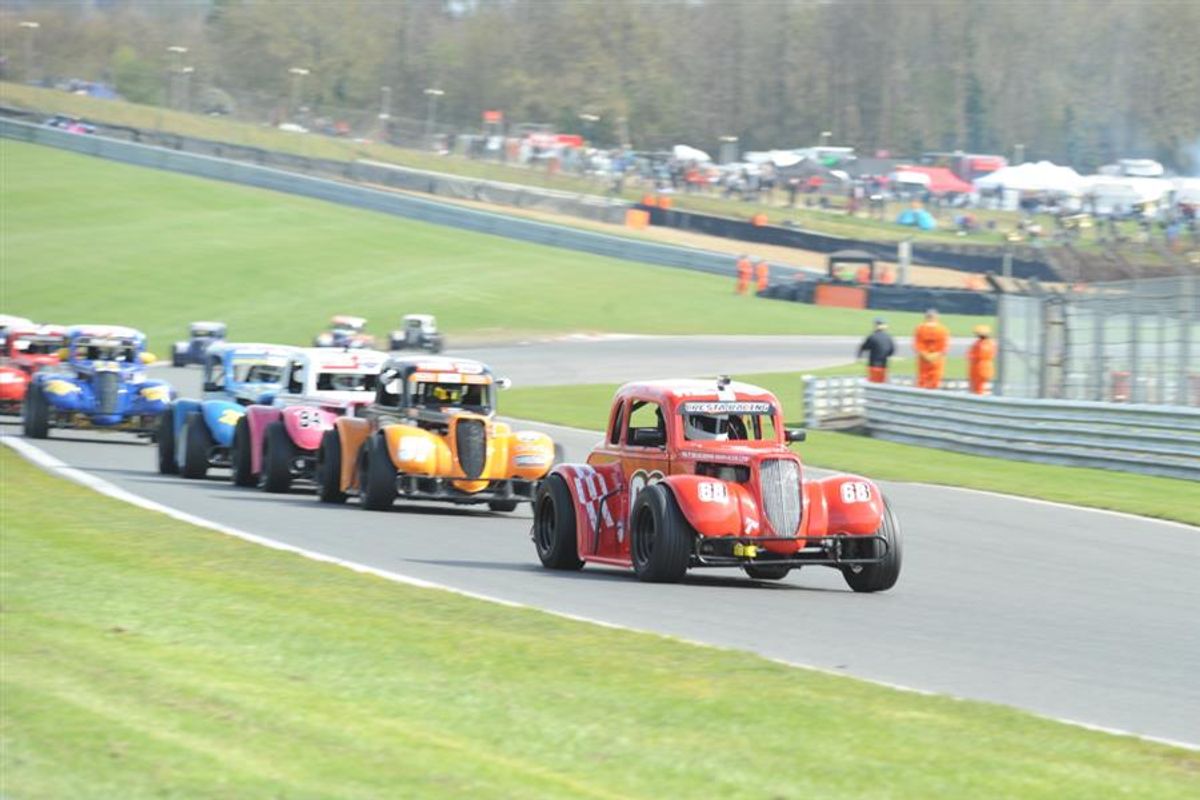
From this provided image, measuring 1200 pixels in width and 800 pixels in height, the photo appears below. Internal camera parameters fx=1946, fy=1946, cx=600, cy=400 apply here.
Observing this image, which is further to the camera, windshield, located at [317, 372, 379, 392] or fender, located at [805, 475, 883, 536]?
windshield, located at [317, 372, 379, 392]

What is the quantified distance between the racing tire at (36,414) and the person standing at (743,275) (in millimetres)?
41521

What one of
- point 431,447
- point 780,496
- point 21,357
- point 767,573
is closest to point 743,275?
point 21,357

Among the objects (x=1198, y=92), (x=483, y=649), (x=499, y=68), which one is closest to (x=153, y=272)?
(x=483, y=649)

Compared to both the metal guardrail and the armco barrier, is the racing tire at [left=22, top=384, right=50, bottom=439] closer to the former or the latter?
the metal guardrail

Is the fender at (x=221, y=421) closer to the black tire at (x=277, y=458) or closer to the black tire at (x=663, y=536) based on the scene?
the black tire at (x=277, y=458)

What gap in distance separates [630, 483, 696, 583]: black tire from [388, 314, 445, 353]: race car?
36.0 meters

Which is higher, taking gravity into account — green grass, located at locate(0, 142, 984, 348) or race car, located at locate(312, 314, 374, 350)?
green grass, located at locate(0, 142, 984, 348)

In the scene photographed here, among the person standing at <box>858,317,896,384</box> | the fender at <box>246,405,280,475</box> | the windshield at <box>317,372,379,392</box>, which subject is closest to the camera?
the fender at <box>246,405,280,475</box>

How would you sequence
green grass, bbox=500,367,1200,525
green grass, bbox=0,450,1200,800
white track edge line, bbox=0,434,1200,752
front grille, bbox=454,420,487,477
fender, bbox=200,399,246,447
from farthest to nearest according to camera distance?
fender, bbox=200,399,246,447
green grass, bbox=500,367,1200,525
front grille, bbox=454,420,487,477
white track edge line, bbox=0,434,1200,752
green grass, bbox=0,450,1200,800

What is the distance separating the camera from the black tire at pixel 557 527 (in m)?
13.9

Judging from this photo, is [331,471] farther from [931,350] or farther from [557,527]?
[931,350]

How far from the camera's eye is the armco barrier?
70.4 metres

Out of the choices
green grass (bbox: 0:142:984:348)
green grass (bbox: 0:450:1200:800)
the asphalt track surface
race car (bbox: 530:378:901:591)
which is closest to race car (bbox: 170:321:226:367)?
green grass (bbox: 0:142:984:348)

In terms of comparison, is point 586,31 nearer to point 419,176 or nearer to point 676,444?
point 419,176
